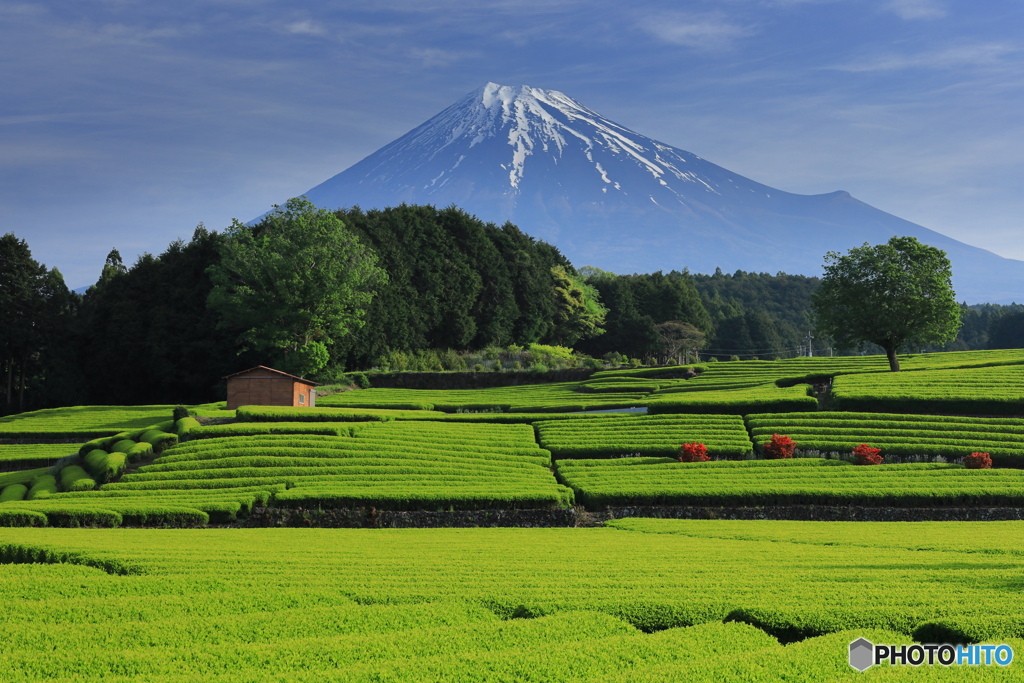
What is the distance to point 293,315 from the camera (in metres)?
48.9

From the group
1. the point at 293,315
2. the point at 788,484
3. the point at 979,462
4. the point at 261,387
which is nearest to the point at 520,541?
the point at 788,484

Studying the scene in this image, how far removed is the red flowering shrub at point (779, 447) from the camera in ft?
92.2

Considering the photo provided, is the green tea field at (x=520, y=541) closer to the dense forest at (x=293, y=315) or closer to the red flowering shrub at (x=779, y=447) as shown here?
the red flowering shrub at (x=779, y=447)

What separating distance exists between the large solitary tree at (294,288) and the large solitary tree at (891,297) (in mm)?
29844

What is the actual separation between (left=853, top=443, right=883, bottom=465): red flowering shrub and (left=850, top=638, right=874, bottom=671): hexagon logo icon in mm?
20962

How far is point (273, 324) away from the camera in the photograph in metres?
48.9

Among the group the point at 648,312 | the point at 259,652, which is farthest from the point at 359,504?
the point at 648,312

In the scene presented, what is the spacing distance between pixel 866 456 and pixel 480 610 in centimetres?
2183

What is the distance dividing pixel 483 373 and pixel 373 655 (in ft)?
163

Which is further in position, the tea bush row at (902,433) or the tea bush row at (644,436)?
the tea bush row at (644,436)

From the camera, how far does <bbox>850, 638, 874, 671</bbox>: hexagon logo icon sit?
7574mm


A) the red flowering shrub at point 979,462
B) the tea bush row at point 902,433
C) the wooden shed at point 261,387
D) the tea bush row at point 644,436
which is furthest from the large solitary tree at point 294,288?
the red flowering shrub at point 979,462

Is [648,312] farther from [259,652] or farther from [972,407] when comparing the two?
[259,652]

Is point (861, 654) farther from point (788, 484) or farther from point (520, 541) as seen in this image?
point (788, 484)
